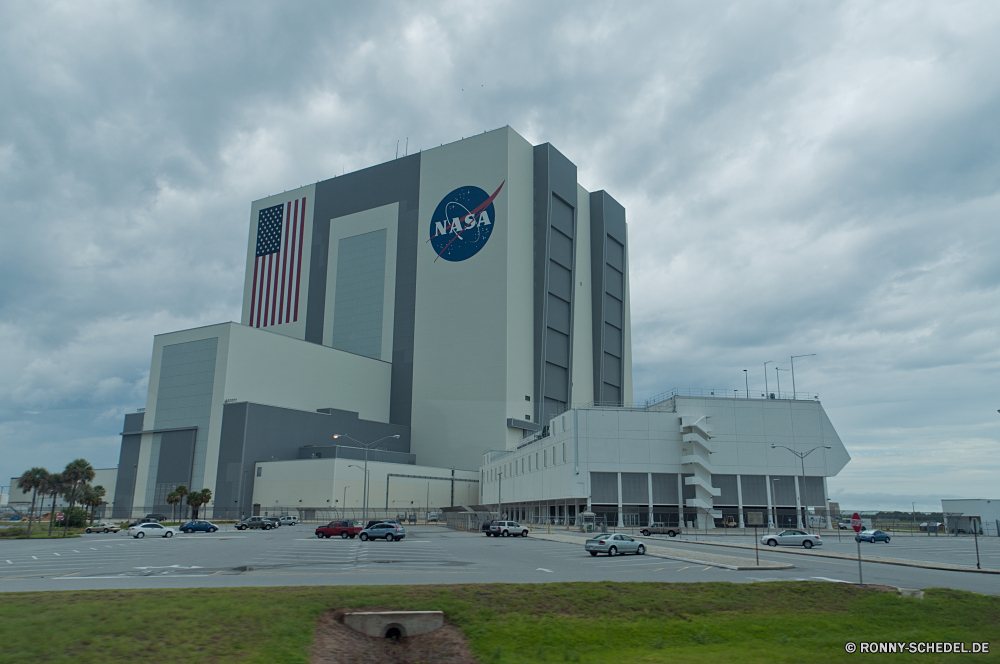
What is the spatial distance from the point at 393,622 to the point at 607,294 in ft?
406

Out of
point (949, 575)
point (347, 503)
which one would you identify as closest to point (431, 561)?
point (949, 575)

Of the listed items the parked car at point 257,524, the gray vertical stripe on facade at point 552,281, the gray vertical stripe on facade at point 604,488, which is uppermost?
the gray vertical stripe on facade at point 552,281

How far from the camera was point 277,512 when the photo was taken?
10481 cm

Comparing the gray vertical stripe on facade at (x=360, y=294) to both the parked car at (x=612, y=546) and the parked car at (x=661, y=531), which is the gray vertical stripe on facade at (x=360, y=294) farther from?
the parked car at (x=612, y=546)

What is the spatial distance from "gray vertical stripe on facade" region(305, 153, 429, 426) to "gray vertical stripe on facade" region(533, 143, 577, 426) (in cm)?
2296

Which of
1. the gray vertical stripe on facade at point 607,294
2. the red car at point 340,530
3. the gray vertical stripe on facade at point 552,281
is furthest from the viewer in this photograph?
the gray vertical stripe on facade at point 607,294

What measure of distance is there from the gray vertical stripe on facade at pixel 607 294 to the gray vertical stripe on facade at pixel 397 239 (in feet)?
115

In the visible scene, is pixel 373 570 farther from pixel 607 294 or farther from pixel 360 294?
pixel 607 294

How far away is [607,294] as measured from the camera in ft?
452

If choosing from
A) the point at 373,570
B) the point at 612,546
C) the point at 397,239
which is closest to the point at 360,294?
the point at 397,239

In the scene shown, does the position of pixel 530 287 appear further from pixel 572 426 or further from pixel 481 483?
pixel 572 426

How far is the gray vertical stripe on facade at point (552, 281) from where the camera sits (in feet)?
391

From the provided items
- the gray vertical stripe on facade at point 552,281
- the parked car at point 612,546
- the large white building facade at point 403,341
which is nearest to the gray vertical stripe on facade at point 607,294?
the large white building facade at point 403,341

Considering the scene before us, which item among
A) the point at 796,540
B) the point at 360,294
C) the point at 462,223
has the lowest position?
the point at 796,540
